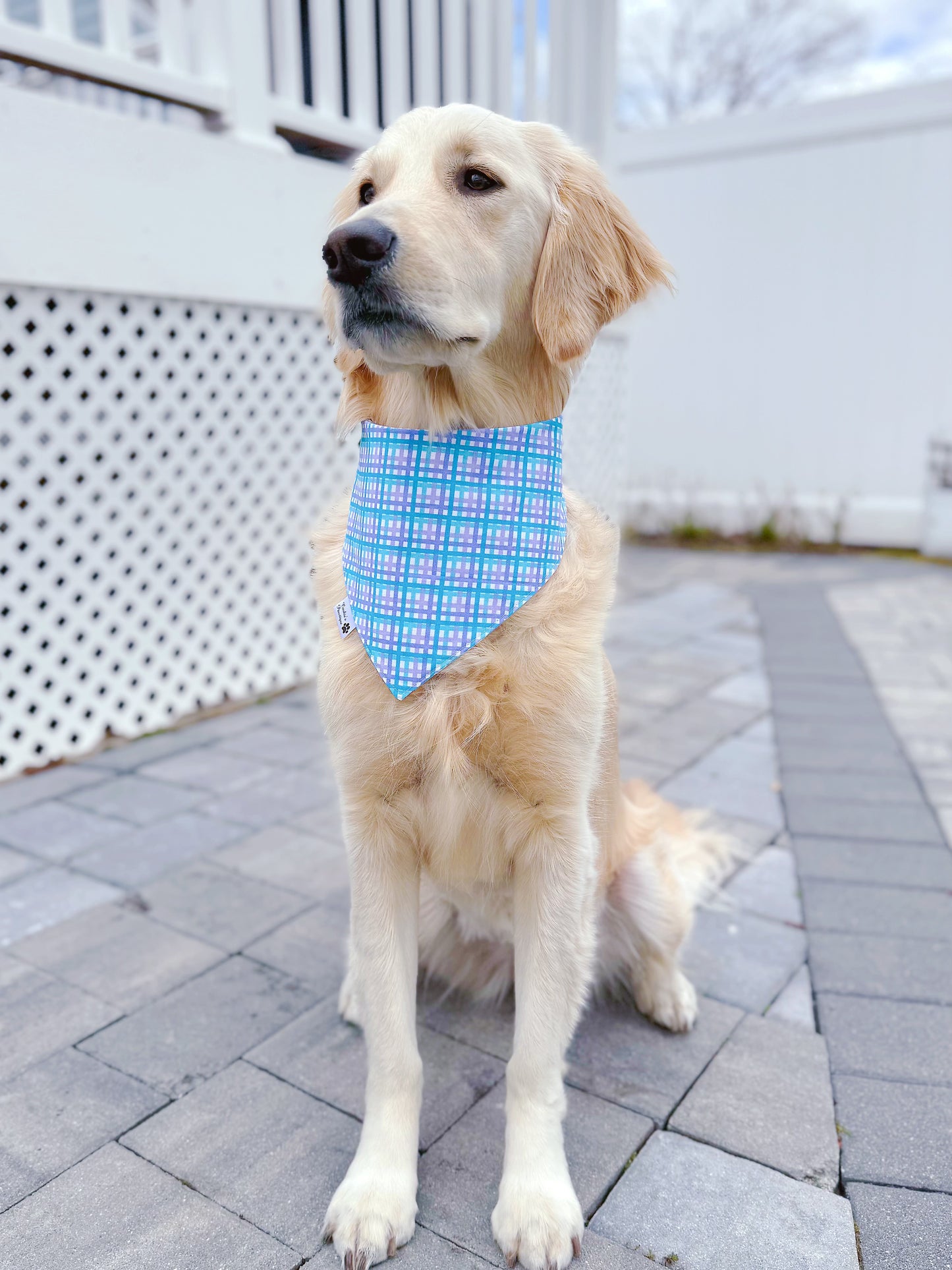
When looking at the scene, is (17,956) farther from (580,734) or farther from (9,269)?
(9,269)

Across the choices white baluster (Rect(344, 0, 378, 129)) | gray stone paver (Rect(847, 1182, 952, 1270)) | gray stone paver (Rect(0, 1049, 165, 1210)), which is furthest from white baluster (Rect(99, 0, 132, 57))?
gray stone paver (Rect(847, 1182, 952, 1270))

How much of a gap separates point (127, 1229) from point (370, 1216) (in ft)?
1.30

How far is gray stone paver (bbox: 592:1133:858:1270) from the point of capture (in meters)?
1.44

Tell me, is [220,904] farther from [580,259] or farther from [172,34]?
[172,34]

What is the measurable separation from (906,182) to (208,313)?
6687mm

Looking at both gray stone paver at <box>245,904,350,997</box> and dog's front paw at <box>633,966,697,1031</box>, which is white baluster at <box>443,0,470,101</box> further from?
dog's front paw at <box>633,966,697,1031</box>

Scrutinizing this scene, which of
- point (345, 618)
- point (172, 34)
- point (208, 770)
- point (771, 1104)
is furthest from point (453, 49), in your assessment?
point (771, 1104)

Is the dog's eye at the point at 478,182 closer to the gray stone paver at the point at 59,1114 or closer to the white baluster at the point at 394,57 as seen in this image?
the gray stone paver at the point at 59,1114

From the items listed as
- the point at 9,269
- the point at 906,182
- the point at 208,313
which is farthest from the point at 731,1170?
the point at 906,182

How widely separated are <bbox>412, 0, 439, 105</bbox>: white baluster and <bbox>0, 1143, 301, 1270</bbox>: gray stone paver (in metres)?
4.98

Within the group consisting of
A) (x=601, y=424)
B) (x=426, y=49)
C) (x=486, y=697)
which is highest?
(x=426, y=49)

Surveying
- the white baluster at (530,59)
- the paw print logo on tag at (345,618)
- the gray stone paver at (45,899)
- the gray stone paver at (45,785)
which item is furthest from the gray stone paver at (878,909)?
the white baluster at (530,59)

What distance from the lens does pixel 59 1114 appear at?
5.72 feet

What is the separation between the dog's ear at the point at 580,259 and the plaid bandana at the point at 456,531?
17 cm
